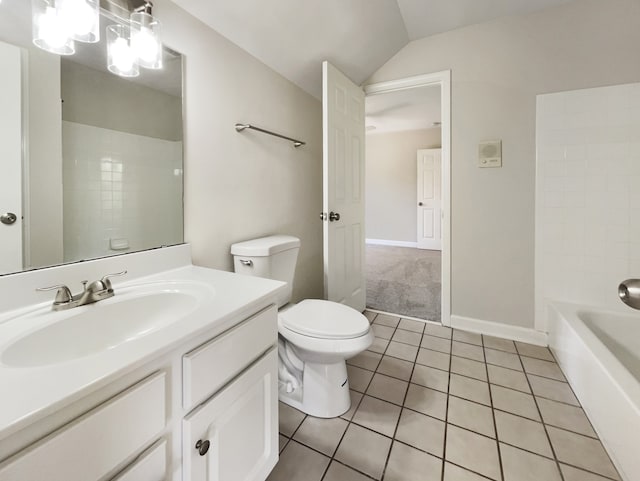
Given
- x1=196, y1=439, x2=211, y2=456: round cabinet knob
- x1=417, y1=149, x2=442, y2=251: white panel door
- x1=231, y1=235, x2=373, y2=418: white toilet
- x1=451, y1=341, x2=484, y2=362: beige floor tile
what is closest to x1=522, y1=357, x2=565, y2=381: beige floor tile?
x1=451, y1=341, x2=484, y2=362: beige floor tile

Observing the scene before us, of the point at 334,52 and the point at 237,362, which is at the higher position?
the point at 334,52

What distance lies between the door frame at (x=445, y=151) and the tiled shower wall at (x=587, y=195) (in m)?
0.55

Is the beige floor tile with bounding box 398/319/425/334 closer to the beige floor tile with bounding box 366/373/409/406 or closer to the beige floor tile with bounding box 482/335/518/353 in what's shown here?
the beige floor tile with bounding box 482/335/518/353

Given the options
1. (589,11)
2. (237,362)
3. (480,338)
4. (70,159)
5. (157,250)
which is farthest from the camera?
(480,338)

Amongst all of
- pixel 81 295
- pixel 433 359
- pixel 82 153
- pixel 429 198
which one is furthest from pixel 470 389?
pixel 429 198

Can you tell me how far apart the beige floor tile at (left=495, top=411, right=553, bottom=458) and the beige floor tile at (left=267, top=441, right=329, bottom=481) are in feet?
2.55

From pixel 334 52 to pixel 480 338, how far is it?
7.40 ft

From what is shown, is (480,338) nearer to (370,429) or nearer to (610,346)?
(610,346)

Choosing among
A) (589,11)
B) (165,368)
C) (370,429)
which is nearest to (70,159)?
(165,368)

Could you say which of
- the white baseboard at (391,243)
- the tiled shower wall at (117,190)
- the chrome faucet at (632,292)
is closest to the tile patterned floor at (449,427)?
the chrome faucet at (632,292)

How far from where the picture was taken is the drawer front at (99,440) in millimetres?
429

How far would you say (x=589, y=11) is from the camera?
1825mm

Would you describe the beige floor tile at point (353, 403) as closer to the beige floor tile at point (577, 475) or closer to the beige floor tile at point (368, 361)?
the beige floor tile at point (368, 361)

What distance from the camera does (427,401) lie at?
1.48 metres
